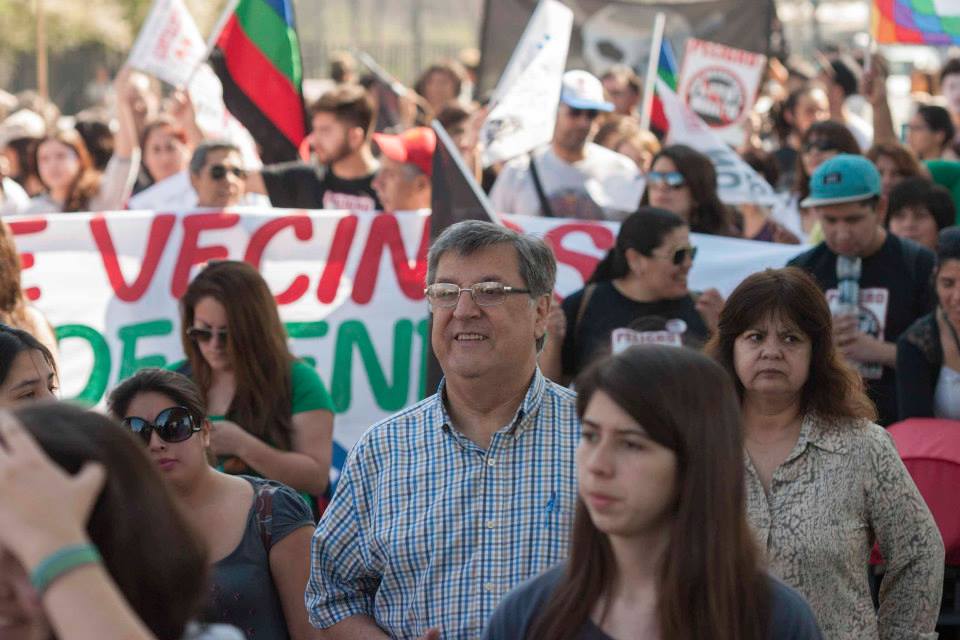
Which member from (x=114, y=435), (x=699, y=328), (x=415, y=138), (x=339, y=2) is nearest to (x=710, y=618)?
(x=114, y=435)

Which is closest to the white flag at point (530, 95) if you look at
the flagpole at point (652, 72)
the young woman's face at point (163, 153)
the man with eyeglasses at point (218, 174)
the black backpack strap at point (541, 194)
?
the black backpack strap at point (541, 194)

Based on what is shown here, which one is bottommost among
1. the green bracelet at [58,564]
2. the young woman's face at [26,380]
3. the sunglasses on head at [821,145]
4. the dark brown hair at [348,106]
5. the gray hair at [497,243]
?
the young woman's face at [26,380]

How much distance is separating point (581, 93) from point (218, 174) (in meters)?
2.02

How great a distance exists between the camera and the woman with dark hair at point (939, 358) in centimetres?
546

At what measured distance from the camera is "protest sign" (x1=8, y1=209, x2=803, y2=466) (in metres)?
7.29

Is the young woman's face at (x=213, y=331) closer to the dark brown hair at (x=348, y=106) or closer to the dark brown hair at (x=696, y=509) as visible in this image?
the dark brown hair at (x=696, y=509)

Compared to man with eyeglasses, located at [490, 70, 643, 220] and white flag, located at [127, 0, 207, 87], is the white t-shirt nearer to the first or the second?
man with eyeglasses, located at [490, 70, 643, 220]

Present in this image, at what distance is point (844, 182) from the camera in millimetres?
6137

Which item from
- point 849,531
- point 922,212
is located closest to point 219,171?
point 922,212

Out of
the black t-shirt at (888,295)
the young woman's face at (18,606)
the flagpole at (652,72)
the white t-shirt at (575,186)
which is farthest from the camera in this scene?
the flagpole at (652,72)

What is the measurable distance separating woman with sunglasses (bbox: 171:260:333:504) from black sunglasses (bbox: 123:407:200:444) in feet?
3.72

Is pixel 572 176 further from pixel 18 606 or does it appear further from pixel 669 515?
pixel 18 606

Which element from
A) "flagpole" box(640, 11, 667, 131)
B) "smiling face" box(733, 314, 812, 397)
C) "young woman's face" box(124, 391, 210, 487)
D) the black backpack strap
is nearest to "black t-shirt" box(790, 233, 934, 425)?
"smiling face" box(733, 314, 812, 397)

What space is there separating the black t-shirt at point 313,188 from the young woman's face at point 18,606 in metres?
6.43
